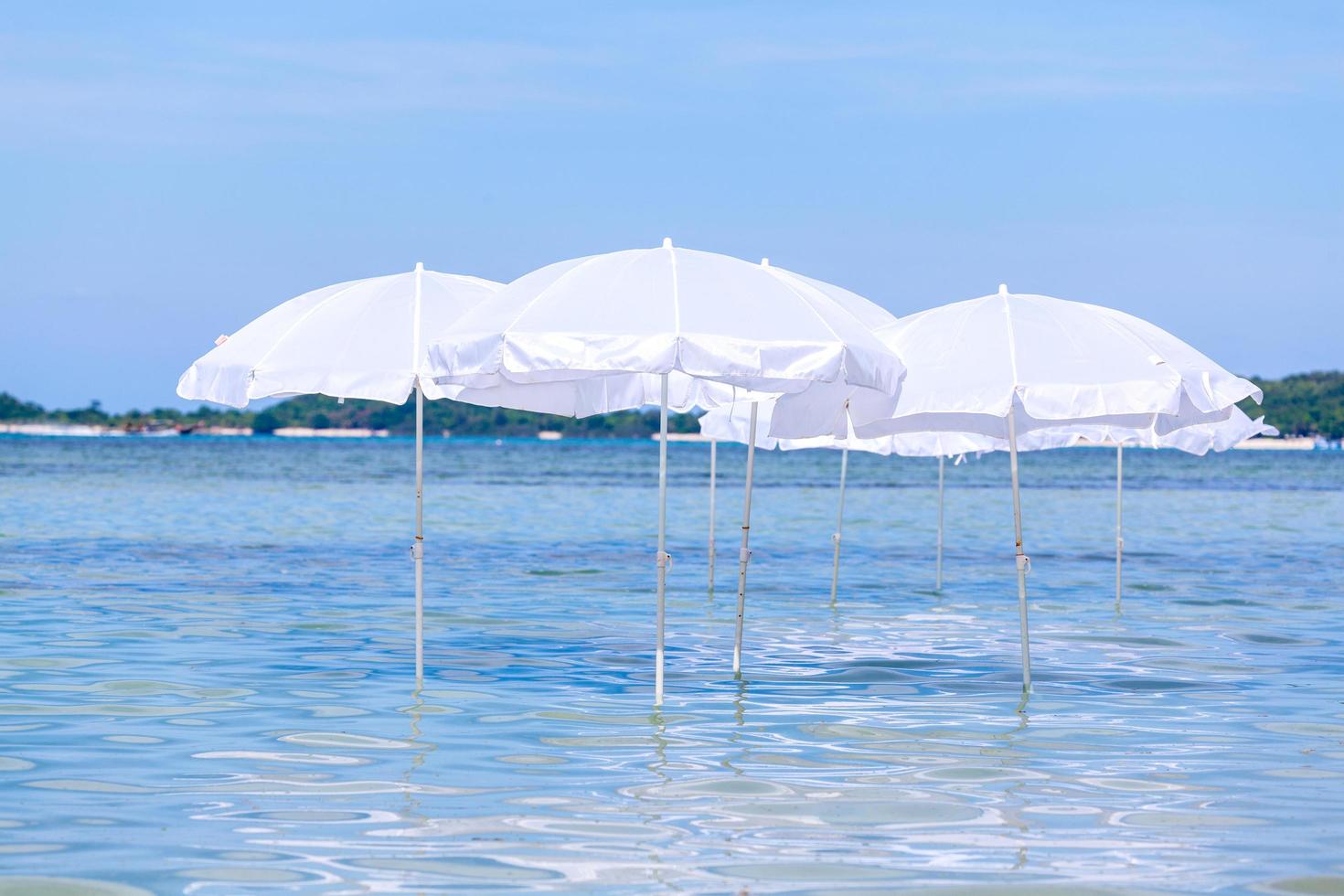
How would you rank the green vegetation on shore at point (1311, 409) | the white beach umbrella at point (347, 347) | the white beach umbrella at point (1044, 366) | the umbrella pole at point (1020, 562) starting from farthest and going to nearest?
the green vegetation on shore at point (1311, 409), the white beach umbrella at point (347, 347), the umbrella pole at point (1020, 562), the white beach umbrella at point (1044, 366)

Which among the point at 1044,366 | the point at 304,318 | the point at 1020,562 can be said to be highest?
the point at 304,318

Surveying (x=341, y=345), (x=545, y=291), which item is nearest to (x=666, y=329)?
(x=545, y=291)

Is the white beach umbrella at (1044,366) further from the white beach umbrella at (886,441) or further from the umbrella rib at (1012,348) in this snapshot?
the white beach umbrella at (886,441)

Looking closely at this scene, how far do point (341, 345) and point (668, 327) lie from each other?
306 centimetres

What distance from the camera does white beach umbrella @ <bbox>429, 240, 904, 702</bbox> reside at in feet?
32.8

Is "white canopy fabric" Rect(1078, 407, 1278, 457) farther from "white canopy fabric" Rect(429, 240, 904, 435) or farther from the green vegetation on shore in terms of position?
the green vegetation on shore

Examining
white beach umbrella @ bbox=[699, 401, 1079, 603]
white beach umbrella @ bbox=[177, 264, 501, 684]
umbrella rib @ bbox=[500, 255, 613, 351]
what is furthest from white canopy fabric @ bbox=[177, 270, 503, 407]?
white beach umbrella @ bbox=[699, 401, 1079, 603]

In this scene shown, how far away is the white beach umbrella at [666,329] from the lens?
10.0 metres

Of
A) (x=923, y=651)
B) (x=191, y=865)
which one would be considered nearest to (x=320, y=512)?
(x=923, y=651)

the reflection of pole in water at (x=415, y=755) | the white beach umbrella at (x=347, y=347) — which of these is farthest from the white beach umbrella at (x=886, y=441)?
the reflection of pole in water at (x=415, y=755)

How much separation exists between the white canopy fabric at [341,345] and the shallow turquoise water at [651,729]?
7.31 feet

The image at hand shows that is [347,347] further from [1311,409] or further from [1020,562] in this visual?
[1311,409]

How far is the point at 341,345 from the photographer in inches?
476

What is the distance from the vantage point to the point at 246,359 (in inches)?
475
